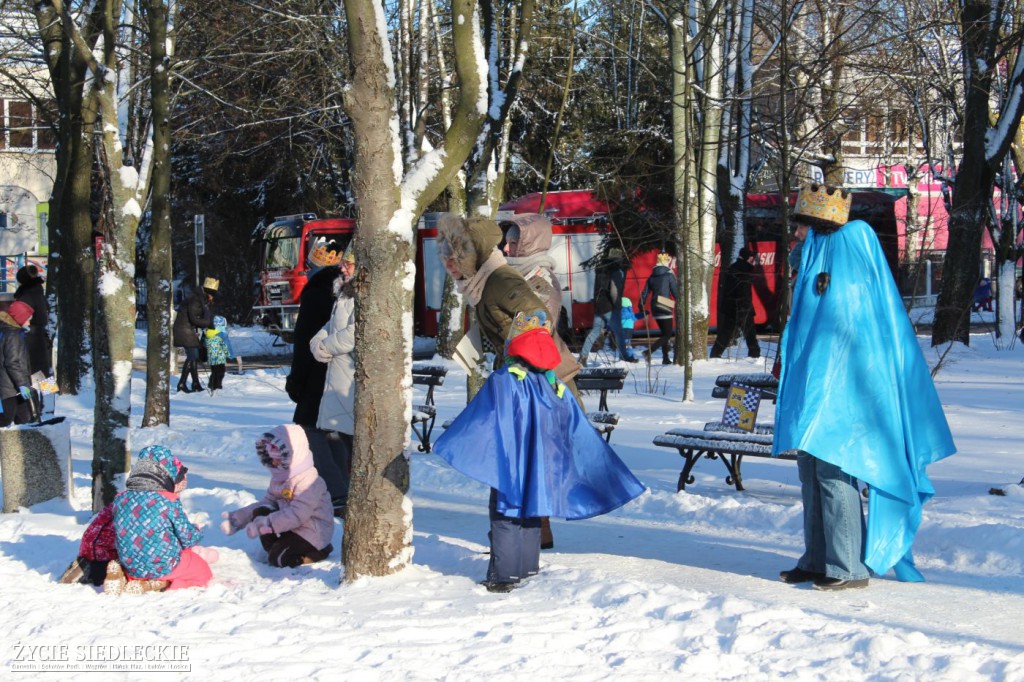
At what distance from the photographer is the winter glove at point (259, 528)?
677 cm

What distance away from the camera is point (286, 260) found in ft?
93.5

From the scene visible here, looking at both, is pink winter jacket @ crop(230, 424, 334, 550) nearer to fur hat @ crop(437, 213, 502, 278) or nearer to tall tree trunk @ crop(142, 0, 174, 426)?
fur hat @ crop(437, 213, 502, 278)

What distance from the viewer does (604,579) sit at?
227 inches

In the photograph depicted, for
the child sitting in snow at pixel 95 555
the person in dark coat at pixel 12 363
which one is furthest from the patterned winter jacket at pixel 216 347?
the child sitting in snow at pixel 95 555

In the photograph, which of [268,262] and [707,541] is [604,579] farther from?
[268,262]

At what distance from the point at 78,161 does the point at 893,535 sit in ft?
47.1

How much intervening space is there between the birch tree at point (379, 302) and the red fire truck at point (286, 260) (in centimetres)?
2228

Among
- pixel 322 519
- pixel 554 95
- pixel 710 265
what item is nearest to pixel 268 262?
pixel 554 95

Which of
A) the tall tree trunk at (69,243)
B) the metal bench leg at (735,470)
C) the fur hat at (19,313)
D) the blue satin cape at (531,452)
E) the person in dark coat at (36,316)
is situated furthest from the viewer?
the tall tree trunk at (69,243)

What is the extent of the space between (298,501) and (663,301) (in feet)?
43.1

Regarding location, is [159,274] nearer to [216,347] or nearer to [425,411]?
[425,411]

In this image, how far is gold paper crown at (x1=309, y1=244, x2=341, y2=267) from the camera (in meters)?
8.39

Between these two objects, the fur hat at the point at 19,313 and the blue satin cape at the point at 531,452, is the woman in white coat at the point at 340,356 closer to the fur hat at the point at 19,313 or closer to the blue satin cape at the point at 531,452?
the blue satin cape at the point at 531,452

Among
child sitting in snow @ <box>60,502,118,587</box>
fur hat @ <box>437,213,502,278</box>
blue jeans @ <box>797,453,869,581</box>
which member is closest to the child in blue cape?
fur hat @ <box>437,213,502,278</box>
